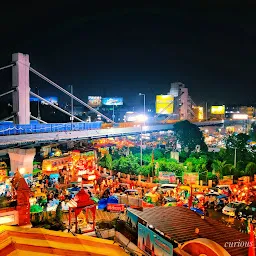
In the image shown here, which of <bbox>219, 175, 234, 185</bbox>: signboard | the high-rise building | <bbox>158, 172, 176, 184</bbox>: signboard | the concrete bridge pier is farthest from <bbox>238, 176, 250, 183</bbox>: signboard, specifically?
the high-rise building

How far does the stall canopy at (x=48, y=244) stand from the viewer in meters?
7.71

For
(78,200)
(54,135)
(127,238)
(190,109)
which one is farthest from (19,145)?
(190,109)

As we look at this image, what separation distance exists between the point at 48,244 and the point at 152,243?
3011mm

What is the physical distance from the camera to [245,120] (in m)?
79.8

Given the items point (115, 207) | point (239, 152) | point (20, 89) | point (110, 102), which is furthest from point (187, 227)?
point (110, 102)

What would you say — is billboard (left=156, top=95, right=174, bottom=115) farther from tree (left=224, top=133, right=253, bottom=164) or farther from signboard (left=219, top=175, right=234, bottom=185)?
signboard (left=219, top=175, right=234, bottom=185)

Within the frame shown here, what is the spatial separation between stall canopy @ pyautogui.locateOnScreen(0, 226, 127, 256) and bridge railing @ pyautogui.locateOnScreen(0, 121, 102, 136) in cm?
1414

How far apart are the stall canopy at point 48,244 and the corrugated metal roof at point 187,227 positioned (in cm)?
148

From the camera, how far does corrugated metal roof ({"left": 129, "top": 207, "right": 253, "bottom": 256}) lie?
26.0 ft

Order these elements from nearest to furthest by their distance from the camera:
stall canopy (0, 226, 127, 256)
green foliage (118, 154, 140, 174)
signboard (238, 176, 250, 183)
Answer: stall canopy (0, 226, 127, 256)
signboard (238, 176, 250, 183)
green foliage (118, 154, 140, 174)

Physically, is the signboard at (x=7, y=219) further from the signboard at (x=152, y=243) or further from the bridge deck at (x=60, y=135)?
the bridge deck at (x=60, y=135)

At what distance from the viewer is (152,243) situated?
9.03 metres

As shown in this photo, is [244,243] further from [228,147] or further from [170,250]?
[228,147]

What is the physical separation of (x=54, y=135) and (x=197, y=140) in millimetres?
22269
